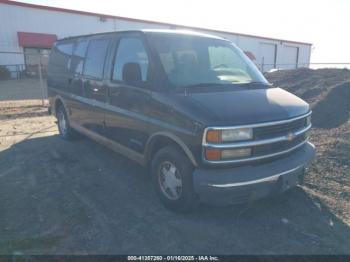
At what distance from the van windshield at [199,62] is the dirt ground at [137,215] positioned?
164cm

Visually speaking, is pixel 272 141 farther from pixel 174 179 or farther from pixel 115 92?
pixel 115 92

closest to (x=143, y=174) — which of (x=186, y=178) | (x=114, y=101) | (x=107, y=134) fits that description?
(x=107, y=134)

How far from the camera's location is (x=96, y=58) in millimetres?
5312

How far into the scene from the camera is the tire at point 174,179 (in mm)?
3605

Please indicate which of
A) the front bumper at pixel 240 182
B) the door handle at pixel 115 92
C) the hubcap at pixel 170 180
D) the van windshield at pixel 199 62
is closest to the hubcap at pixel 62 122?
the door handle at pixel 115 92

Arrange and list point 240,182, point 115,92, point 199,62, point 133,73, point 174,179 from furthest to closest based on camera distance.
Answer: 1. point 115,92
2. point 199,62
3. point 133,73
4. point 174,179
5. point 240,182

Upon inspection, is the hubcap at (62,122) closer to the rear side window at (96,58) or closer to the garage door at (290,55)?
the rear side window at (96,58)

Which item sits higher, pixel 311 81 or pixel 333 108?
pixel 311 81

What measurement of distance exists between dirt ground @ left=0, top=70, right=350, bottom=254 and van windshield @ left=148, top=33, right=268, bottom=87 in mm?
1642

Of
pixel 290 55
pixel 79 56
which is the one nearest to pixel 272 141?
pixel 79 56

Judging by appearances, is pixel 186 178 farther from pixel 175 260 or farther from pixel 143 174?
pixel 143 174

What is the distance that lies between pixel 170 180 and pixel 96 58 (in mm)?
2593

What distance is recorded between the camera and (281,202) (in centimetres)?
423

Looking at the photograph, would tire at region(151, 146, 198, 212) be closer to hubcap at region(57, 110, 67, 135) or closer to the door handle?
the door handle
